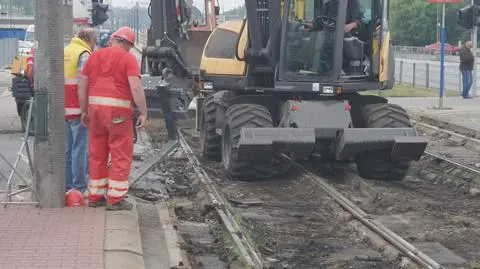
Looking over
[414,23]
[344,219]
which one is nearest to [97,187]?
[344,219]

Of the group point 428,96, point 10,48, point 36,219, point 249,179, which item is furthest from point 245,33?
point 10,48

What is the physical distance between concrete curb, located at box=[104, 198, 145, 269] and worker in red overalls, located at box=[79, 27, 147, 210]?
1.12ft

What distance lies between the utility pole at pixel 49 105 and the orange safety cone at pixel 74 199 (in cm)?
16

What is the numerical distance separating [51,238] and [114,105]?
170 cm

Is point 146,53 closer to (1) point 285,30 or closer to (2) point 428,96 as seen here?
(1) point 285,30

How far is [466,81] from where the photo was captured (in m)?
27.0

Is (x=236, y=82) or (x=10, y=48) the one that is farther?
(x=10, y=48)

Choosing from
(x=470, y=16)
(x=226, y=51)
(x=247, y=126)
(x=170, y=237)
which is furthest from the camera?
(x=470, y=16)

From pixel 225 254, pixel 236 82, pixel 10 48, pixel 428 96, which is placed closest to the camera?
pixel 225 254

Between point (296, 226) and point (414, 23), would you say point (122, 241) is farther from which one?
point (414, 23)

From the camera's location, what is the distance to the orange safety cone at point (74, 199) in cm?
903

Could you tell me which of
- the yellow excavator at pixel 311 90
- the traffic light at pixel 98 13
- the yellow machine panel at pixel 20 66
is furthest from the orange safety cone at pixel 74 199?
the traffic light at pixel 98 13

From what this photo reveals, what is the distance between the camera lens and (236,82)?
1347 centimetres

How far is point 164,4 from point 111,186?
9.92 meters
